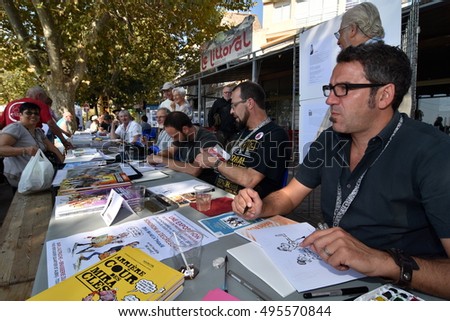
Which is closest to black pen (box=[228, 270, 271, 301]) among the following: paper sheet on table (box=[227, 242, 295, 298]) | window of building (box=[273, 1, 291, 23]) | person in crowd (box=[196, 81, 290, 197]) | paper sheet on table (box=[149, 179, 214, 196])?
paper sheet on table (box=[227, 242, 295, 298])

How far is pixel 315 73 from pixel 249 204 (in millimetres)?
2446

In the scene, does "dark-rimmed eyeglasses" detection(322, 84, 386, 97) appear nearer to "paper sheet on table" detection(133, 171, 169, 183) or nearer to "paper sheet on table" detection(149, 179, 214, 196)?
"paper sheet on table" detection(149, 179, 214, 196)

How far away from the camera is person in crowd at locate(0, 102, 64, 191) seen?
9.15ft

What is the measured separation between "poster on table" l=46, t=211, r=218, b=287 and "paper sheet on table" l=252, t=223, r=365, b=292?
0.24 m

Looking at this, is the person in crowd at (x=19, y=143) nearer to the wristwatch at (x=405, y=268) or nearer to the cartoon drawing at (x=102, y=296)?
the cartoon drawing at (x=102, y=296)

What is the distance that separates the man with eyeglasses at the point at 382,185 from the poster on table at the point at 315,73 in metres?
1.55

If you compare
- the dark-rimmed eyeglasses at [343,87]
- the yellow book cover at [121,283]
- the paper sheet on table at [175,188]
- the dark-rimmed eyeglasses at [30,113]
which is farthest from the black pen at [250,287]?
the dark-rimmed eyeglasses at [30,113]

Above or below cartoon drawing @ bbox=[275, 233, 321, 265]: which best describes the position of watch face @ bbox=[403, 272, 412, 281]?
above

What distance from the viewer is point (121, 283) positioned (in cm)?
80

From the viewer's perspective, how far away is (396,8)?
7.93ft

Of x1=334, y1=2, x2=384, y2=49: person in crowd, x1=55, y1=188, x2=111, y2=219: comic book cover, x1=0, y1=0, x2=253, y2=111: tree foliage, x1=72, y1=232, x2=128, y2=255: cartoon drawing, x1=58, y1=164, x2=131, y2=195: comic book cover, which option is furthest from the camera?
x1=0, y1=0, x2=253, y2=111: tree foliage

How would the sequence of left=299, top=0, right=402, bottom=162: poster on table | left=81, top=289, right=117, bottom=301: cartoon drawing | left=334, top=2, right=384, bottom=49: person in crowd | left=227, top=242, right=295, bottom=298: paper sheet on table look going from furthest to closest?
left=299, top=0, right=402, bottom=162: poster on table
left=334, top=2, right=384, bottom=49: person in crowd
left=227, top=242, right=295, bottom=298: paper sheet on table
left=81, top=289, right=117, bottom=301: cartoon drawing

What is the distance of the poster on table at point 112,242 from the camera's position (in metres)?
0.98

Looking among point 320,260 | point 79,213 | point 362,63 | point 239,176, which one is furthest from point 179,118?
point 320,260
